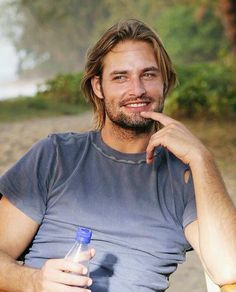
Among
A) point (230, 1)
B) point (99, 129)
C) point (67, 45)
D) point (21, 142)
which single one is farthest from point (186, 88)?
point (67, 45)

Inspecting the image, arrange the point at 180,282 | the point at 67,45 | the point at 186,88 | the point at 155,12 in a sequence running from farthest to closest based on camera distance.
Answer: the point at 67,45 < the point at 155,12 < the point at 186,88 < the point at 180,282

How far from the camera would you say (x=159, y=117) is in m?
2.07

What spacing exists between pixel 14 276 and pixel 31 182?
1.19 feet

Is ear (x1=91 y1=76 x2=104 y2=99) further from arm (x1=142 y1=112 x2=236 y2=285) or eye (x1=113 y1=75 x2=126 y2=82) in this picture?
arm (x1=142 y1=112 x2=236 y2=285)

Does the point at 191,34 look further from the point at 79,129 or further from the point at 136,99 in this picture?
the point at 136,99

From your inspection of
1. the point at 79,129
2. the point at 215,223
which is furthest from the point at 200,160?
the point at 79,129

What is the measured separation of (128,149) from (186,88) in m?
9.69

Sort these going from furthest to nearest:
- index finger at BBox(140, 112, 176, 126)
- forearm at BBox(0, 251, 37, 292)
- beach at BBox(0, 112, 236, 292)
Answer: beach at BBox(0, 112, 236, 292) → index finger at BBox(140, 112, 176, 126) → forearm at BBox(0, 251, 37, 292)

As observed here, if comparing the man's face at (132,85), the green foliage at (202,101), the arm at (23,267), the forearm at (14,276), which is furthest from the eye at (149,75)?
the green foliage at (202,101)

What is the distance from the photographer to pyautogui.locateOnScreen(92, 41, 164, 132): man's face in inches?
83.2

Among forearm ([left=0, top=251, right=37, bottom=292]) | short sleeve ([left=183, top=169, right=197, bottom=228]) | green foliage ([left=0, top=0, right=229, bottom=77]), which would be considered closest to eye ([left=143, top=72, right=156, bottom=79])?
short sleeve ([left=183, top=169, right=197, bottom=228])

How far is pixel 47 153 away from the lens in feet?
6.82

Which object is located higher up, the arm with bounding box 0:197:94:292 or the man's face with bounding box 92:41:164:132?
the man's face with bounding box 92:41:164:132

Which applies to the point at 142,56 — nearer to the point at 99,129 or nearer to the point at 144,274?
the point at 99,129
